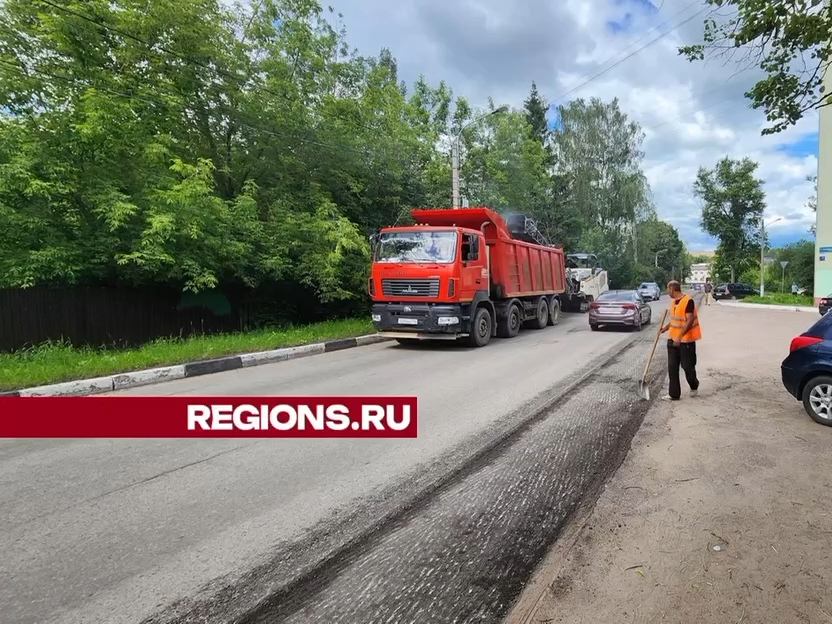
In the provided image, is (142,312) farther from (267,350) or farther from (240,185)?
(240,185)

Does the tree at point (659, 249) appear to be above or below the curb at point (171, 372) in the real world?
above

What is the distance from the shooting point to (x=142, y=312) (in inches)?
482

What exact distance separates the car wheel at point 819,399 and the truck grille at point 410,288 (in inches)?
283

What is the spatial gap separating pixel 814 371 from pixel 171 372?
9088 mm

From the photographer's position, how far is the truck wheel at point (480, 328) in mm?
12367

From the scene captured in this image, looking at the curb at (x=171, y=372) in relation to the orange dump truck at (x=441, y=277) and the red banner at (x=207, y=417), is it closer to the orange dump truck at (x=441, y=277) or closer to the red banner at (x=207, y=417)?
the red banner at (x=207, y=417)

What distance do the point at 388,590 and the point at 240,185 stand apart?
1483 cm

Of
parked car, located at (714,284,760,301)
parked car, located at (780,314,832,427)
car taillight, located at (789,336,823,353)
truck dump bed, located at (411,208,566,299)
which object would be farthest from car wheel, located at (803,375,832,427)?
parked car, located at (714,284,760,301)

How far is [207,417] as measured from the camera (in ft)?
20.3

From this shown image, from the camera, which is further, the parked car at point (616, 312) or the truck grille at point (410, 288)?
the parked car at point (616, 312)

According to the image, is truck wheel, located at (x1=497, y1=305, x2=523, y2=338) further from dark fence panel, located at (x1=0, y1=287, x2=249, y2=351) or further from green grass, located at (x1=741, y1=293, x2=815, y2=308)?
green grass, located at (x1=741, y1=293, x2=815, y2=308)

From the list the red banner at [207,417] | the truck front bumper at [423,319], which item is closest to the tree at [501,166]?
the truck front bumper at [423,319]

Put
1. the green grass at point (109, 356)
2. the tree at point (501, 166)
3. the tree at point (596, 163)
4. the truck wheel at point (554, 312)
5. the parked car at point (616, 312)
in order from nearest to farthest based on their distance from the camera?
the green grass at point (109, 356)
the parked car at point (616, 312)
the truck wheel at point (554, 312)
the tree at point (501, 166)
the tree at point (596, 163)

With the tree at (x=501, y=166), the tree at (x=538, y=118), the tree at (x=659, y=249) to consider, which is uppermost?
the tree at (x=538, y=118)
